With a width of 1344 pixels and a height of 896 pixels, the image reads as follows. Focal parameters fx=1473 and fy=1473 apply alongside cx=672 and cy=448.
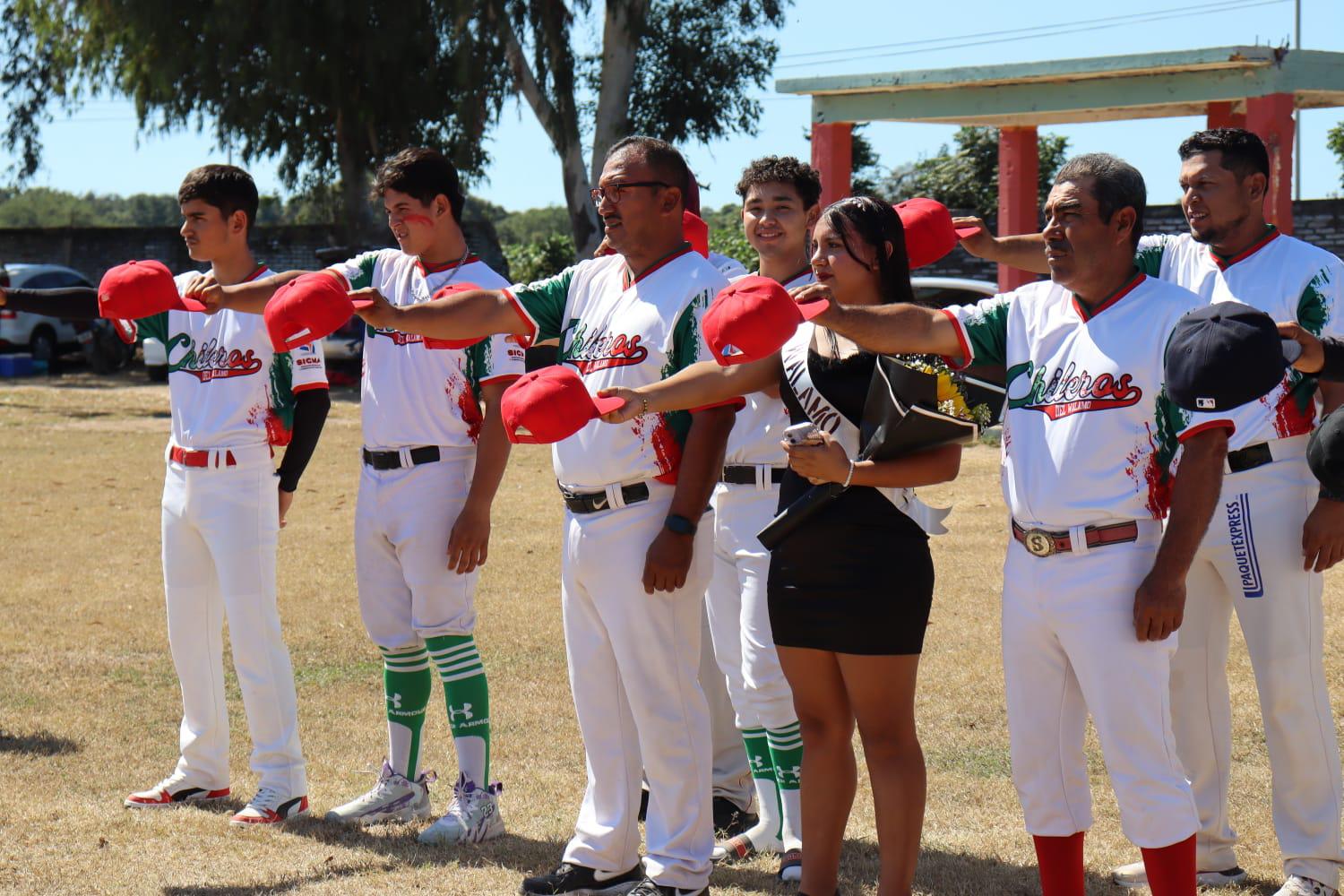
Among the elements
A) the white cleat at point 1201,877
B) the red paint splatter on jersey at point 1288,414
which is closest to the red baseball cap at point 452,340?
the red paint splatter on jersey at point 1288,414

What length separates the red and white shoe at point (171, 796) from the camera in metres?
5.14

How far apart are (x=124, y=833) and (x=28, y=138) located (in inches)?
1188

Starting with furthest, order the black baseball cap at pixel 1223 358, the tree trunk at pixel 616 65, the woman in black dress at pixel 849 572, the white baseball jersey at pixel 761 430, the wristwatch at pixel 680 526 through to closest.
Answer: the tree trunk at pixel 616 65 → the white baseball jersey at pixel 761 430 → the wristwatch at pixel 680 526 → the woman in black dress at pixel 849 572 → the black baseball cap at pixel 1223 358

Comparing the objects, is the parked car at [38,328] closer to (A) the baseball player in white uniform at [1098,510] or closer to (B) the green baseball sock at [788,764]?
(B) the green baseball sock at [788,764]

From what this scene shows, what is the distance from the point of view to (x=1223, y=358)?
3178mm

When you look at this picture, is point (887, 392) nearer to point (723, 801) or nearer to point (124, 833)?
point (723, 801)

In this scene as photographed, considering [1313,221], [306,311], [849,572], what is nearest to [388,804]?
[306,311]

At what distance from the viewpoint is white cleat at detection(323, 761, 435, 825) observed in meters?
5.01

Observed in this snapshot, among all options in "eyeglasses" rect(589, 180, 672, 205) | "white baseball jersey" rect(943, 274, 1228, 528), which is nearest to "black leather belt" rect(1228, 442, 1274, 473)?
"white baseball jersey" rect(943, 274, 1228, 528)

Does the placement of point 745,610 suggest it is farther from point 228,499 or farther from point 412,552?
point 228,499

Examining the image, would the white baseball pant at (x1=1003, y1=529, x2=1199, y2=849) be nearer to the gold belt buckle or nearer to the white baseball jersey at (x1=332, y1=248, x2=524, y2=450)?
the gold belt buckle

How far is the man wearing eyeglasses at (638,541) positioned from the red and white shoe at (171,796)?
60.4 inches

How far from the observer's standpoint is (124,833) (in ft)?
15.9

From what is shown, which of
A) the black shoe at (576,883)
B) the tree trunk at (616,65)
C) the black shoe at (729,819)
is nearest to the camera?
the black shoe at (576,883)
